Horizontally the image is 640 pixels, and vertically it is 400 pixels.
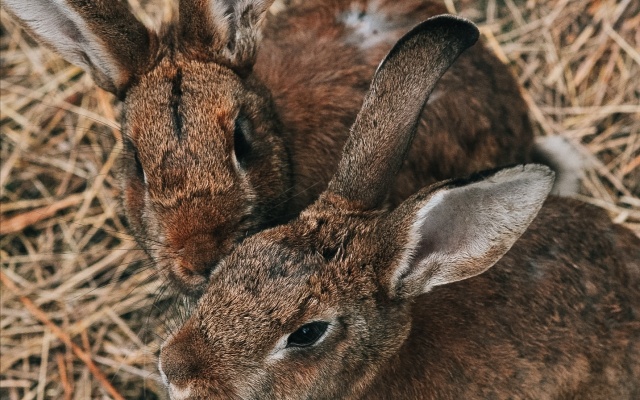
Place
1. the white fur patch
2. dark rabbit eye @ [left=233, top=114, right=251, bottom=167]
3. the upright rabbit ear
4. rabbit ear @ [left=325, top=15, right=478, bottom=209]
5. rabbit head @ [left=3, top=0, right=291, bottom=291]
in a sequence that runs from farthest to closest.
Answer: the white fur patch
the upright rabbit ear
dark rabbit eye @ [left=233, top=114, right=251, bottom=167]
rabbit head @ [left=3, top=0, right=291, bottom=291]
rabbit ear @ [left=325, top=15, right=478, bottom=209]

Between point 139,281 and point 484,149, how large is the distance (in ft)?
7.46

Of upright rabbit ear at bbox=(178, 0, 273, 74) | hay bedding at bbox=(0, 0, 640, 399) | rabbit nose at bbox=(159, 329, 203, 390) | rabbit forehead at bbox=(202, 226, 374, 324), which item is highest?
upright rabbit ear at bbox=(178, 0, 273, 74)

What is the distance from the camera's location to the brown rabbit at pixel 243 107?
11.9 ft

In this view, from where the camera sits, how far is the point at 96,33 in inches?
153

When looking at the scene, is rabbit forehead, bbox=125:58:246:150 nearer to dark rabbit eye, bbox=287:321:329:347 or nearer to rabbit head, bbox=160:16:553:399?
rabbit head, bbox=160:16:553:399

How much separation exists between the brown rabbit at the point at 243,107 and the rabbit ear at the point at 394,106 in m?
0.08

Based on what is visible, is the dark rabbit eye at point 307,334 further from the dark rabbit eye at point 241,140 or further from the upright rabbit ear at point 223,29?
the upright rabbit ear at point 223,29

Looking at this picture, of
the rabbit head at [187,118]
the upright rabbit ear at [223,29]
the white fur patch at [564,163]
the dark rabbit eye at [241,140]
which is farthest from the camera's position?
the white fur patch at [564,163]

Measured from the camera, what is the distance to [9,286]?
554 cm

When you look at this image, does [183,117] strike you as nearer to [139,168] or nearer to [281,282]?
[139,168]

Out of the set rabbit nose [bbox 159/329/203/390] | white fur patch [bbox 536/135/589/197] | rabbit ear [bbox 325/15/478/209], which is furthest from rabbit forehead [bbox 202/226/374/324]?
white fur patch [bbox 536/135/589/197]

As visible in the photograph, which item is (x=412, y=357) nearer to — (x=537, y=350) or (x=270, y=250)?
(x=537, y=350)

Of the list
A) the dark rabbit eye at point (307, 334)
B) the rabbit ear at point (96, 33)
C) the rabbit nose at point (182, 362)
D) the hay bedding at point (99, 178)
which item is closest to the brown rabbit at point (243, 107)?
the rabbit ear at point (96, 33)

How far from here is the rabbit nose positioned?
3.25m
